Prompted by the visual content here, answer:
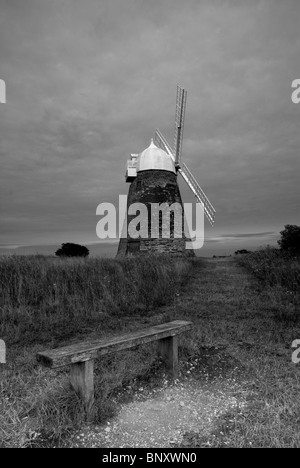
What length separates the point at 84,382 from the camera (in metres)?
3.20

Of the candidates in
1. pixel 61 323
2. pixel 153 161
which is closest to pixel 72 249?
pixel 153 161

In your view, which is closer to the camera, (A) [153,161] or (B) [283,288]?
(B) [283,288]

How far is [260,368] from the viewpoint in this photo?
4.24 m

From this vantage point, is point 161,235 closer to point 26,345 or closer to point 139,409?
point 26,345

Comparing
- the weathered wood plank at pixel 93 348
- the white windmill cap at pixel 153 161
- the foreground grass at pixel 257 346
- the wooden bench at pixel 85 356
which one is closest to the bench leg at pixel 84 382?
the wooden bench at pixel 85 356

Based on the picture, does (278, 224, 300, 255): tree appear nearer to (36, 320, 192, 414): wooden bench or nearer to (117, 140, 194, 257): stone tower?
(117, 140, 194, 257): stone tower

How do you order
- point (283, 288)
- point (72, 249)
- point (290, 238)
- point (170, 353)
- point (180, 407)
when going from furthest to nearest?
point (72, 249) → point (290, 238) → point (283, 288) → point (170, 353) → point (180, 407)

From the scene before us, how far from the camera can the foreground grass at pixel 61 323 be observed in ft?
10.2

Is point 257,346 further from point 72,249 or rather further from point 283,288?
point 72,249

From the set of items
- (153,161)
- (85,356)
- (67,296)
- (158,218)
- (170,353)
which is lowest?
(170,353)

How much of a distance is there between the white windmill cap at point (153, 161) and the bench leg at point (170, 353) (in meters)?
18.7

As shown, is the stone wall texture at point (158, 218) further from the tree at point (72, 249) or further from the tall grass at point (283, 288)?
the tall grass at point (283, 288)

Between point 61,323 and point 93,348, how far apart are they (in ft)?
12.6
